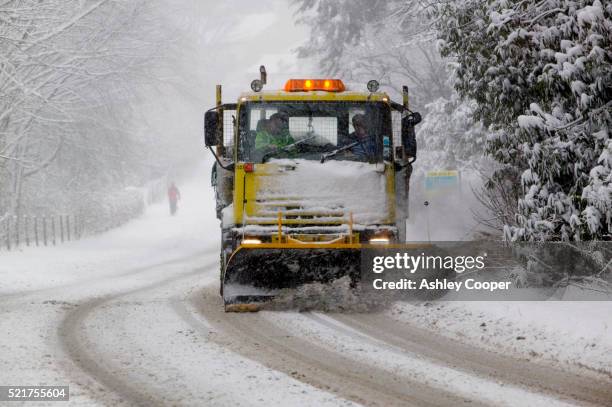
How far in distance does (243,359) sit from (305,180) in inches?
129

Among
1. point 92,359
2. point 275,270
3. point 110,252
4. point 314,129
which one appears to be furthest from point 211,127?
point 110,252

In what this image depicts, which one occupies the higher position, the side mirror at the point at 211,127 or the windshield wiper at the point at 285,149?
the side mirror at the point at 211,127

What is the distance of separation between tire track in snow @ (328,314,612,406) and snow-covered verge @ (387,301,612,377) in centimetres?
23

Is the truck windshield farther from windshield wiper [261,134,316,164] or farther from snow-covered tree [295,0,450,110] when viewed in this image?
snow-covered tree [295,0,450,110]

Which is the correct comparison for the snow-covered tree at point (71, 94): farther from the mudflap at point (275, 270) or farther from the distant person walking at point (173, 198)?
the mudflap at point (275, 270)

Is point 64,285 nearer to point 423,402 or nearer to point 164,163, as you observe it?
point 423,402

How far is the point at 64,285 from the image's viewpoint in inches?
542

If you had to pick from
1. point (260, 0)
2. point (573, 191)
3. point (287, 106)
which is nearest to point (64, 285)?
point (287, 106)

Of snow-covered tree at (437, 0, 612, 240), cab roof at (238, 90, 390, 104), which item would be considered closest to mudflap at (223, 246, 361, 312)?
snow-covered tree at (437, 0, 612, 240)

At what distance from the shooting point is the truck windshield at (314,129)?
393 inches

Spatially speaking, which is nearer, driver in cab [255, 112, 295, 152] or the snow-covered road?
the snow-covered road

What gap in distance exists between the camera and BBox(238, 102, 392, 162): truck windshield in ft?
A: 32.8

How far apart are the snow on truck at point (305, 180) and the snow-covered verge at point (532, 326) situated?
1.12 m

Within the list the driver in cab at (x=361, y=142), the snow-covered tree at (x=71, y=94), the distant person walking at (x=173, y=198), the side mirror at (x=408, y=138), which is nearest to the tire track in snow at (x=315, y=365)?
the driver in cab at (x=361, y=142)
